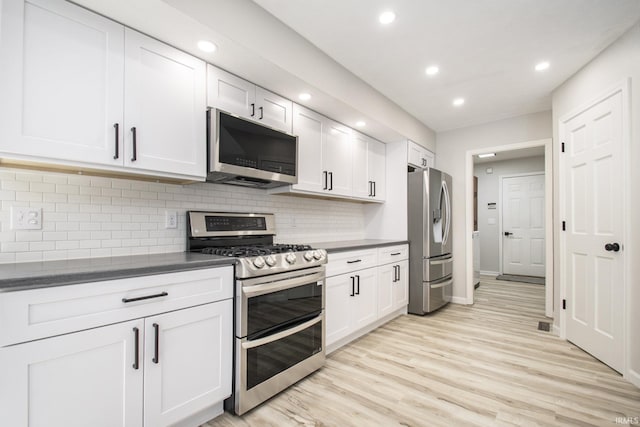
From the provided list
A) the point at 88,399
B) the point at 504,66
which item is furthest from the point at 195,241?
the point at 504,66

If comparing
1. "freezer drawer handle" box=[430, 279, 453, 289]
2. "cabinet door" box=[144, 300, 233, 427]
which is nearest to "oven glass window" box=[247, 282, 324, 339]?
"cabinet door" box=[144, 300, 233, 427]

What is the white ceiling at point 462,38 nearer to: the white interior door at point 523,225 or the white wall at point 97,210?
the white wall at point 97,210

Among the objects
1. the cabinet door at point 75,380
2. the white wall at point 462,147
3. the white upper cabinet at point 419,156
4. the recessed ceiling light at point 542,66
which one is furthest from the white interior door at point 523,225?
the cabinet door at point 75,380

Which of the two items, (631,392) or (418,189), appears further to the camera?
(418,189)

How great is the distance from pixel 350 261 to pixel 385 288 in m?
0.80

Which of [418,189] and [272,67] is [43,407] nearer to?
[272,67]

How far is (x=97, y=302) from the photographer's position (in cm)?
131

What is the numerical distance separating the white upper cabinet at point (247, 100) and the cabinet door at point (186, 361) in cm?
134

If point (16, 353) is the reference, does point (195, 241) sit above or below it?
above

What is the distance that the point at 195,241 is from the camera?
220 cm

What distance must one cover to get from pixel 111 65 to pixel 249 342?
170cm

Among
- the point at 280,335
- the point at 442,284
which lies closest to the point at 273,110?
the point at 280,335

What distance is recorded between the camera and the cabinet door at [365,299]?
116 inches

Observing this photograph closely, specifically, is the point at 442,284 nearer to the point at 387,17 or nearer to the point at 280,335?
the point at 280,335
